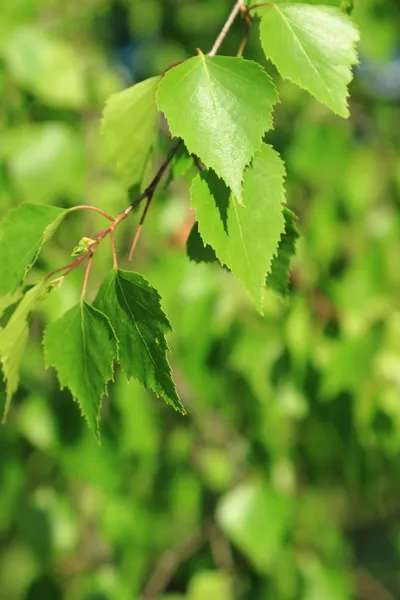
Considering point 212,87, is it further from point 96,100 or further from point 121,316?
point 96,100

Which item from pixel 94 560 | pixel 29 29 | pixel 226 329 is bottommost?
pixel 94 560

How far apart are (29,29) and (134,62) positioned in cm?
104

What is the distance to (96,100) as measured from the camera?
1489mm

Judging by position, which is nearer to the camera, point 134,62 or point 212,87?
point 212,87

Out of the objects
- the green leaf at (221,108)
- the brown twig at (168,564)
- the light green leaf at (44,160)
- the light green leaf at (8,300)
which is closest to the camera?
the green leaf at (221,108)

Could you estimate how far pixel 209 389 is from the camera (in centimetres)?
147

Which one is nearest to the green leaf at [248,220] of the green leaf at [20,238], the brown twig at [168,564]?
the green leaf at [20,238]

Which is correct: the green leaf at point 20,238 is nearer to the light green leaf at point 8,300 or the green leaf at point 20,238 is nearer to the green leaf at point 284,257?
the light green leaf at point 8,300

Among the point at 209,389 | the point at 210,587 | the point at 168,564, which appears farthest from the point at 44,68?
the point at 168,564

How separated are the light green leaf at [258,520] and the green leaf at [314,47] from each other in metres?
1.15

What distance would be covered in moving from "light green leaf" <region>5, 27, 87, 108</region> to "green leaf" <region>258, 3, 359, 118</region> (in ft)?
3.01

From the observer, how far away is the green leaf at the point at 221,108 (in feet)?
1.58

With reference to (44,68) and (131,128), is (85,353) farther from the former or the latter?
(44,68)


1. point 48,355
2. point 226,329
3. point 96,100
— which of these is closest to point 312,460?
point 226,329
